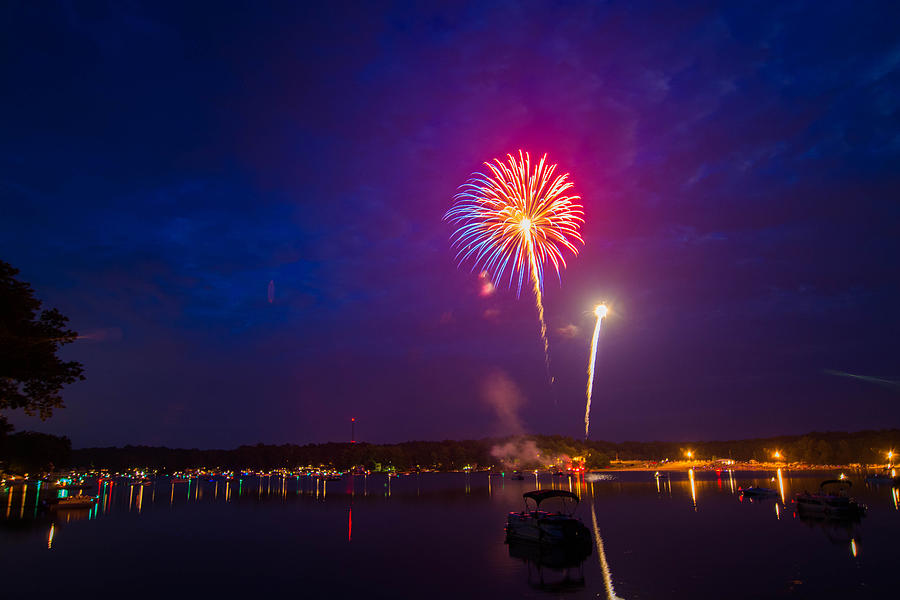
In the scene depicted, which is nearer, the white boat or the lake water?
the lake water

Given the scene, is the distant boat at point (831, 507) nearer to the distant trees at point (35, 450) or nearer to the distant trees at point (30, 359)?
the distant trees at point (30, 359)

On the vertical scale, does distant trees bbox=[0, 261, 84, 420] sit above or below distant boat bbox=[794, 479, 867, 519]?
above

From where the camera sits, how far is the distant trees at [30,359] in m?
28.2

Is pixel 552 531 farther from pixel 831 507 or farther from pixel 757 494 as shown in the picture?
pixel 757 494

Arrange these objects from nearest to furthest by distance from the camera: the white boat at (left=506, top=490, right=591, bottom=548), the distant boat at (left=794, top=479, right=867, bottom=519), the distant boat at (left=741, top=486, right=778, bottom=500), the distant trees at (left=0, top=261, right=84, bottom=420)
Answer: the distant trees at (left=0, top=261, right=84, bottom=420) < the white boat at (left=506, top=490, right=591, bottom=548) < the distant boat at (left=794, top=479, right=867, bottom=519) < the distant boat at (left=741, top=486, right=778, bottom=500)

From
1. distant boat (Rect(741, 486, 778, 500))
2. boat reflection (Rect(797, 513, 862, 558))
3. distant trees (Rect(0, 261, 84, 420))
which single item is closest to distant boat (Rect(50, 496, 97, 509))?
distant trees (Rect(0, 261, 84, 420))

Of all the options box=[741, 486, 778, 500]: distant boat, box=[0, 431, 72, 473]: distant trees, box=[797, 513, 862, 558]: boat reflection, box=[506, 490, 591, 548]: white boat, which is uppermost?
box=[0, 431, 72, 473]: distant trees

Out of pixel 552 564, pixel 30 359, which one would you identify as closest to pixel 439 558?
pixel 552 564

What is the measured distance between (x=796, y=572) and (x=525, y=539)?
725 inches

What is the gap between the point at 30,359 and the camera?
28.2 metres

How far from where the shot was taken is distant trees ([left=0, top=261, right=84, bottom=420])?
2820cm

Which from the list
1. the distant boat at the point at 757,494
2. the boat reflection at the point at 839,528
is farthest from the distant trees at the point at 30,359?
the distant boat at the point at 757,494

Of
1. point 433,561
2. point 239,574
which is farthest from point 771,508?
point 239,574

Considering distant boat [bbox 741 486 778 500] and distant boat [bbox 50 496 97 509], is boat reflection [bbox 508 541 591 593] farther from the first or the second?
distant boat [bbox 50 496 97 509]
